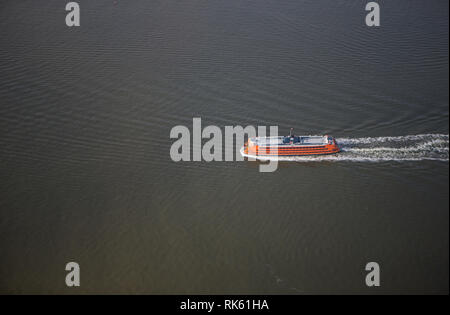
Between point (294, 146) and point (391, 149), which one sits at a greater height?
point (294, 146)

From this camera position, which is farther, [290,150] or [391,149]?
[290,150]

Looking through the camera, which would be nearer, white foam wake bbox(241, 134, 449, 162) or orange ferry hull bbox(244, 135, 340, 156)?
white foam wake bbox(241, 134, 449, 162)

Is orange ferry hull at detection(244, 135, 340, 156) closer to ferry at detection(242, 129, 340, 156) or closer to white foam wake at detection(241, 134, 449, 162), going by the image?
ferry at detection(242, 129, 340, 156)

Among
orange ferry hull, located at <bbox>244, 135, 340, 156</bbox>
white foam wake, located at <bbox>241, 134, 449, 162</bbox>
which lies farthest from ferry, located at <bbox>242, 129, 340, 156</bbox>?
white foam wake, located at <bbox>241, 134, 449, 162</bbox>

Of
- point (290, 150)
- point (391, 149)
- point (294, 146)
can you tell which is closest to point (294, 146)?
point (294, 146)

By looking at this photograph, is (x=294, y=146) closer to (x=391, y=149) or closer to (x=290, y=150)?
(x=290, y=150)
